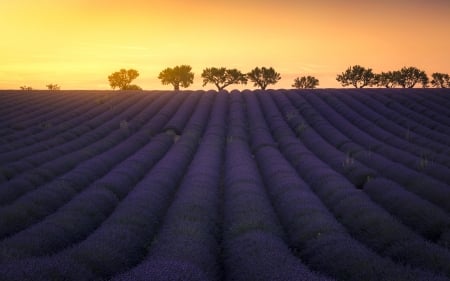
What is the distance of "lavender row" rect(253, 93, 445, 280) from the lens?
6.22 meters

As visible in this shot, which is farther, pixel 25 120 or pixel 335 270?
pixel 25 120

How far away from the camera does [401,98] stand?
31266mm

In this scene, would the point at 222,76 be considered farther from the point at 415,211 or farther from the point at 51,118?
the point at 415,211

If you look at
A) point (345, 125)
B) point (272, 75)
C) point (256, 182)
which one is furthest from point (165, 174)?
point (272, 75)

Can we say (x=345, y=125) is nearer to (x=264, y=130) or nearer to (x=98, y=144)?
(x=264, y=130)

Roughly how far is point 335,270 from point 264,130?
1627cm

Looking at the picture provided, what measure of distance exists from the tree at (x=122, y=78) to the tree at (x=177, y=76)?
177 inches

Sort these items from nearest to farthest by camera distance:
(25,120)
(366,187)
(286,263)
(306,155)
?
(286,263) < (366,187) < (306,155) < (25,120)

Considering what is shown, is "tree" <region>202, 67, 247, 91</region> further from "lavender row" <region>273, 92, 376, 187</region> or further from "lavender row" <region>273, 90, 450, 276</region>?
"lavender row" <region>273, 90, 450, 276</region>

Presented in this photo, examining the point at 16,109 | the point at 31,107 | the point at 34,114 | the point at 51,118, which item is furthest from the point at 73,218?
the point at 31,107

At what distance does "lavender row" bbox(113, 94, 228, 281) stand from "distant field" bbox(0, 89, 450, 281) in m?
0.04

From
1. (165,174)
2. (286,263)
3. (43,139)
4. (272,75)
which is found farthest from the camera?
(272,75)

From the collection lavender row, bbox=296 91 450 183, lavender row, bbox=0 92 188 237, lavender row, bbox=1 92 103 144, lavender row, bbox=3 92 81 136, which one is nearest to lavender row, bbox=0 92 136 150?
lavender row, bbox=1 92 103 144

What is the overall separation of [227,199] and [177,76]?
51.8 metres
